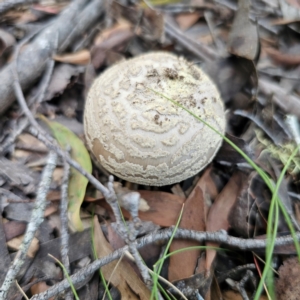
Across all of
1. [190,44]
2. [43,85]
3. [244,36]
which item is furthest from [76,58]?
[244,36]

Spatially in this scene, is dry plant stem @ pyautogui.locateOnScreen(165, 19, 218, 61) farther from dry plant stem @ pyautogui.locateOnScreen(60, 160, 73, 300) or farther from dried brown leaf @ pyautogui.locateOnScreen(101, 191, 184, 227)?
dry plant stem @ pyautogui.locateOnScreen(60, 160, 73, 300)

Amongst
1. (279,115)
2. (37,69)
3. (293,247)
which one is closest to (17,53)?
(37,69)

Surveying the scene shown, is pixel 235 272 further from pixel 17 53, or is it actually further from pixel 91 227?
pixel 17 53

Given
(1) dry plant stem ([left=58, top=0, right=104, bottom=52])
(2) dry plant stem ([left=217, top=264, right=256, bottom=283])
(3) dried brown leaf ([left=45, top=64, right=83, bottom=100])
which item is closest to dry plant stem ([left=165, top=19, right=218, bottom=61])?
(1) dry plant stem ([left=58, top=0, right=104, bottom=52])

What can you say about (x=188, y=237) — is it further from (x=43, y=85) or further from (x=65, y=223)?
(x=43, y=85)

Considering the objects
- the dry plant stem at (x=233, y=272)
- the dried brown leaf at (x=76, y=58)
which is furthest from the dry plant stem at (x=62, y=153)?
the dry plant stem at (x=233, y=272)
